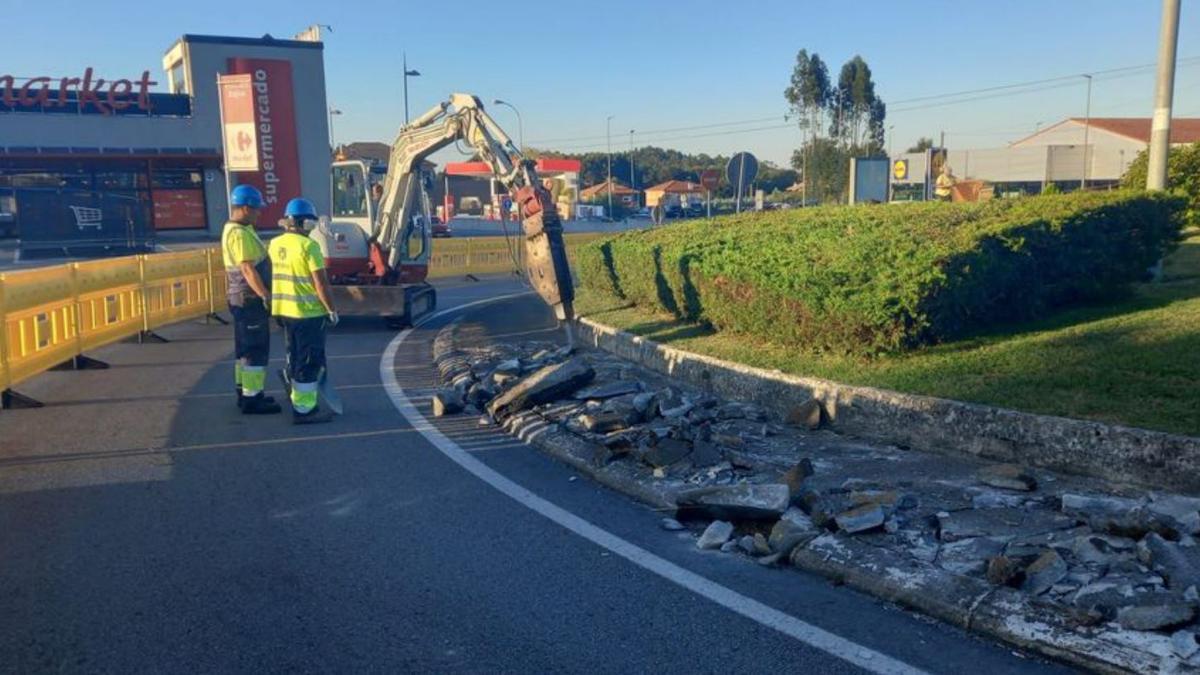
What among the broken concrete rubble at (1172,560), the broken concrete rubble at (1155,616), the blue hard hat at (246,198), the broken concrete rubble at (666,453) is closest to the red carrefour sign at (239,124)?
the blue hard hat at (246,198)

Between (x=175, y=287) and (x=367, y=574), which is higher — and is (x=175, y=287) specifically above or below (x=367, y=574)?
above

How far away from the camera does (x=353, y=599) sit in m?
4.66

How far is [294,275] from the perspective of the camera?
863cm

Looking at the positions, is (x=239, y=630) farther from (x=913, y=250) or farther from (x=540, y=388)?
(x=913, y=250)

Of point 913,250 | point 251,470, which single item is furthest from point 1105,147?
point 251,470

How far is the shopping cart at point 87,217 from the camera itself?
115 feet

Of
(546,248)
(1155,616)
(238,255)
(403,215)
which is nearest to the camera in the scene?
(1155,616)

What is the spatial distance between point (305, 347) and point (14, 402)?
325 cm

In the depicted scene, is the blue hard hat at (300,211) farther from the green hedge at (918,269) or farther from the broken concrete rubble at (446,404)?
the green hedge at (918,269)

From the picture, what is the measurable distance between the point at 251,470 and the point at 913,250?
613 centimetres

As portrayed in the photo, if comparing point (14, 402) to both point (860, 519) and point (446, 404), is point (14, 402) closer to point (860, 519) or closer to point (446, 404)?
point (446, 404)

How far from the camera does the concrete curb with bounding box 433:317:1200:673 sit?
12.5ft

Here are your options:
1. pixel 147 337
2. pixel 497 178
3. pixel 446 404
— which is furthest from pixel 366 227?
pixel 446 404

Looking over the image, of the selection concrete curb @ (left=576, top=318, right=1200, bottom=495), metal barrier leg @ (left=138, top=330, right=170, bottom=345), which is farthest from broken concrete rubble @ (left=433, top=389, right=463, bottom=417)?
metal barrier leg @ (left=138, top=330, right=170, bottom=345)
